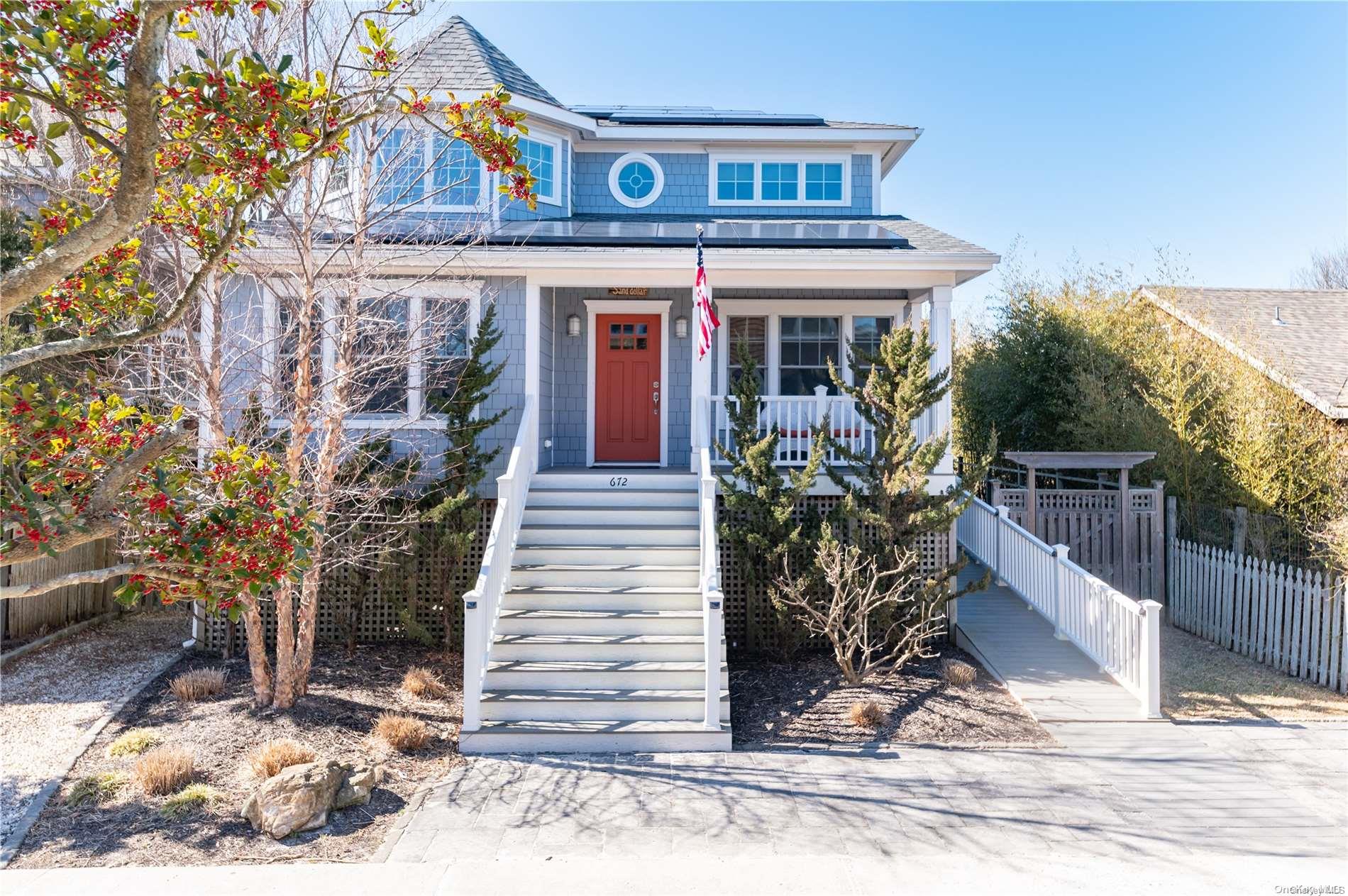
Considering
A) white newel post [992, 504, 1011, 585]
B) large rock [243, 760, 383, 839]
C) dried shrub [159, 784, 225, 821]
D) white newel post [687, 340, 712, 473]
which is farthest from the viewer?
white newel post [992, 504, 1011, 585]

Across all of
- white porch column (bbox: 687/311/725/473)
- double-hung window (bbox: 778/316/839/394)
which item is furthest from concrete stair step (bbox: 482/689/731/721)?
double-hung window (bbox: 778/316/839/394)

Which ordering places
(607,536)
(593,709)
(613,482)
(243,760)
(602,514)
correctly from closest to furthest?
(243,760) < (593,709) < (607,536) < (602,514) < (613,482)

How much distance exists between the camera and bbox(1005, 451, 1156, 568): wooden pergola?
9.88 metres

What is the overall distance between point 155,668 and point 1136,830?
30.4 feet

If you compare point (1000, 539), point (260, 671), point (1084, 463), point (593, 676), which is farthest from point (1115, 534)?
point (260, 671)

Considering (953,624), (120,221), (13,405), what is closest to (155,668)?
(13,405)

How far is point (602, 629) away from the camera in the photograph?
24.5 feet

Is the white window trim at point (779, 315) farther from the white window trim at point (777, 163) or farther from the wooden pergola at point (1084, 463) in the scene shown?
the wooden pergola at point (1084, 463)

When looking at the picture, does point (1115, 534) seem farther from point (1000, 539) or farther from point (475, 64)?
point (475, 64)

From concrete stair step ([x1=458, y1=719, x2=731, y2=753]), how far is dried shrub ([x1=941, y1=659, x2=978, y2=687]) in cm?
276

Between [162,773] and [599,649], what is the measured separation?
11.4ft

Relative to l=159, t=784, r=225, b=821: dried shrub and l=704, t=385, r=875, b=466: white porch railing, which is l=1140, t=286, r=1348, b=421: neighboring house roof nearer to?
l=704, t=385, r=875, b=466: white porch railing

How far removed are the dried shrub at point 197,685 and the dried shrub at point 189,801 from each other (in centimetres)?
202

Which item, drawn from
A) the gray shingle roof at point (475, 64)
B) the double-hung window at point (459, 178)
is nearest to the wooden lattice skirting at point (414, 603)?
the double-hung window at point (459, 178)
